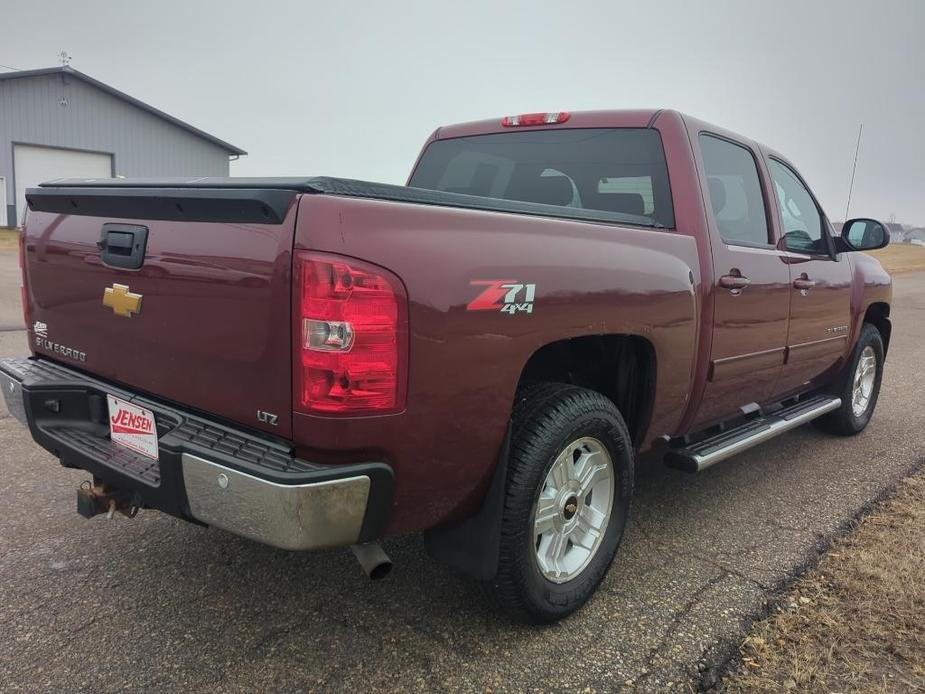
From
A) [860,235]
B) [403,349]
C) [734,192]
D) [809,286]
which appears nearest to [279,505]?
[403,349]

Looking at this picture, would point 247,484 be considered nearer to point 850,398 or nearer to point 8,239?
point 850,398

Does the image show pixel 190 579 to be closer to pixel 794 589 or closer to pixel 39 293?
pixel 39 293

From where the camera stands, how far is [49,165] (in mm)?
24953

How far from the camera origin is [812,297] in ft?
13.5

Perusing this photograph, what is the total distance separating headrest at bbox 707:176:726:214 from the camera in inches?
137

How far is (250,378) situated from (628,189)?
2.14 metres

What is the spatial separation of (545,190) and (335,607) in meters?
2.18

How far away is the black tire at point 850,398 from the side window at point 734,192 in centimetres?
173

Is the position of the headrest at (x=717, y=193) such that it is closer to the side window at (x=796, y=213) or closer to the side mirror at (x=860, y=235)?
the side window at (x=796, y=213)

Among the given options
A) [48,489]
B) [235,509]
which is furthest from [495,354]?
[48,489]

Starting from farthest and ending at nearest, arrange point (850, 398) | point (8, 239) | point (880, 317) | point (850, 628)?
point (8, 239), point (880, 317), point (850, 398), point (850, 628)

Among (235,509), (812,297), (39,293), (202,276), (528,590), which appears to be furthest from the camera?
(812,297)

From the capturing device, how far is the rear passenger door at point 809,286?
401 cm

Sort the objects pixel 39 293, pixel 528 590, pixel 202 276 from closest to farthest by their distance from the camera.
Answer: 1. pixel 202 276
2. pixel 528 590
3. pixel 39 293
